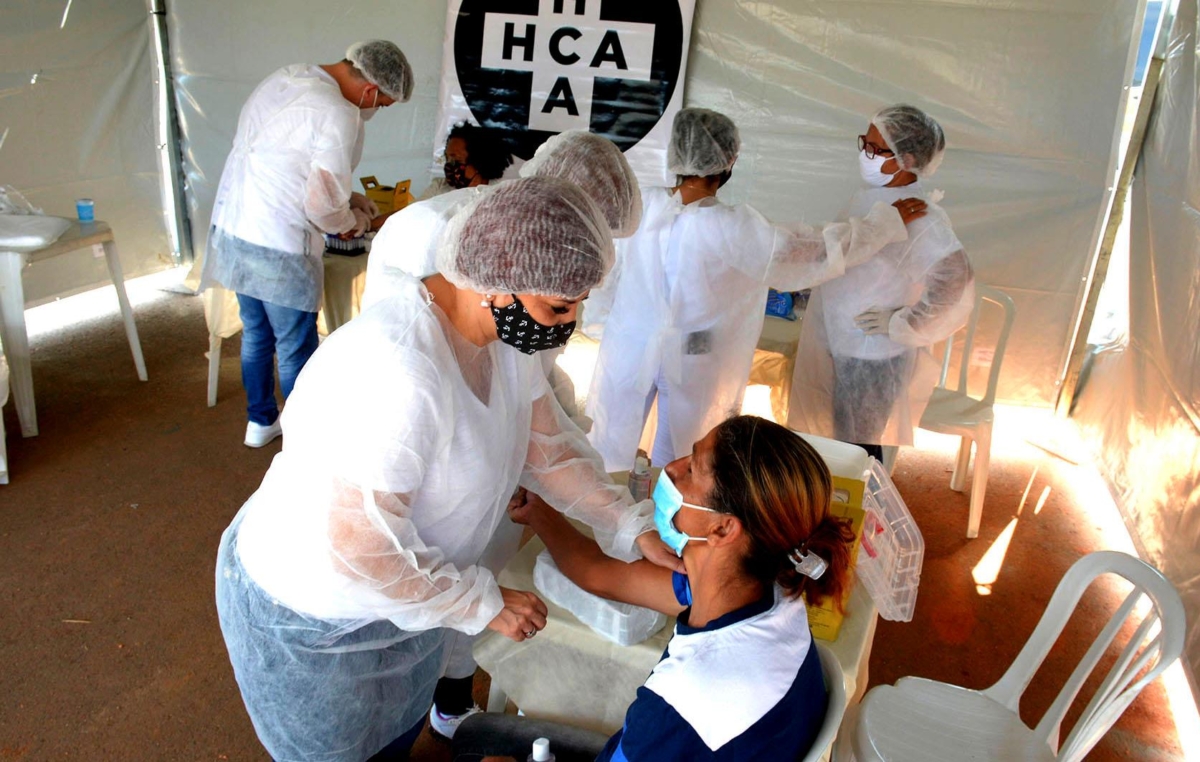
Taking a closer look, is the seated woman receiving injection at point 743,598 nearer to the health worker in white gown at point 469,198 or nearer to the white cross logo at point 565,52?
the health worker in white gown at point 469,198

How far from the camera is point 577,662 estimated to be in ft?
4.21

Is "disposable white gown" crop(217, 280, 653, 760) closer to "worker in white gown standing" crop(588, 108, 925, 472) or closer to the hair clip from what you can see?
the hair clip

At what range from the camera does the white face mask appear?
227cm

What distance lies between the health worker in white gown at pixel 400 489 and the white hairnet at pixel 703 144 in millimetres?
1043

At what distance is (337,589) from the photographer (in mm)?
1086

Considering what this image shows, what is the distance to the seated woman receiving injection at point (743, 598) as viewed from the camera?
99 cm

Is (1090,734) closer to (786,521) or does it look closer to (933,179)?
(786,521)

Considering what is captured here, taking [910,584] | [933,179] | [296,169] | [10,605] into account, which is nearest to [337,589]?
[910,584]

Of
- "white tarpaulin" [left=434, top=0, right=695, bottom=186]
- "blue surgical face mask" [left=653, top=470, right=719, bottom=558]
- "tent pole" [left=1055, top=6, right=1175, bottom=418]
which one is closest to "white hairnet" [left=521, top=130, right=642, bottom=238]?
"blue surgical face mask" [left=653, top=470, right=719, bottom=558]

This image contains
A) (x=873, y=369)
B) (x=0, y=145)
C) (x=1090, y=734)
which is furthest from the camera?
(x=0, y=145)

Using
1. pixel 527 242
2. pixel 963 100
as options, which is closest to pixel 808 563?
pixel 527 242

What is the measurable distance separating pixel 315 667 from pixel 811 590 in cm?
70

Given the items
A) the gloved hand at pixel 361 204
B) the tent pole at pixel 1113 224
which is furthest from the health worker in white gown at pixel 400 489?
the tent pole at pixel 1113 224

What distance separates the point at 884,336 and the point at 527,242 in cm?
A: 154
